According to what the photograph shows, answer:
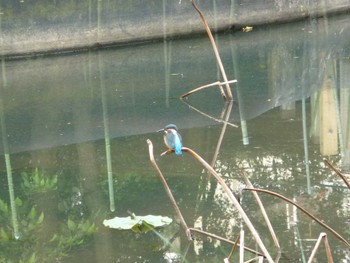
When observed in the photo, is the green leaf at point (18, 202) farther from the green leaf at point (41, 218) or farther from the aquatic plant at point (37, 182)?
the green leaf at point (41, 218)

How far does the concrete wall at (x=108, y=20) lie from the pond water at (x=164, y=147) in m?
0.28

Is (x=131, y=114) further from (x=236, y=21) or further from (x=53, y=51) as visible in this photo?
(x=236, y=21)

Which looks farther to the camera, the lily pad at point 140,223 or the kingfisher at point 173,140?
the lily pad at point 140,223

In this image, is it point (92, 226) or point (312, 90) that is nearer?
point (92, 226)

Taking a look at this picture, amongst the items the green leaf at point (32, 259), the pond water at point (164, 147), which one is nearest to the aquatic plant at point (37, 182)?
the pond water at point (164, 147)

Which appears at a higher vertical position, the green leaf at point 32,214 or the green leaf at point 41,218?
the green leaf at point 32,214

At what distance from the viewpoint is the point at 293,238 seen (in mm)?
6527

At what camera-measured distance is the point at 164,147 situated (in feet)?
30.3

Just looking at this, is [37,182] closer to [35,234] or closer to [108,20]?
[35,234]

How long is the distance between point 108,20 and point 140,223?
28.3 feet

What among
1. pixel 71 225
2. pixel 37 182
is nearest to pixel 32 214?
pixel 71 225

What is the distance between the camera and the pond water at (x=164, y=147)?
685 centimetres

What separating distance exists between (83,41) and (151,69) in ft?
6.20

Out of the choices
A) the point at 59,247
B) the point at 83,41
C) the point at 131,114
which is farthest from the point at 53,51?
the point at 59,247
